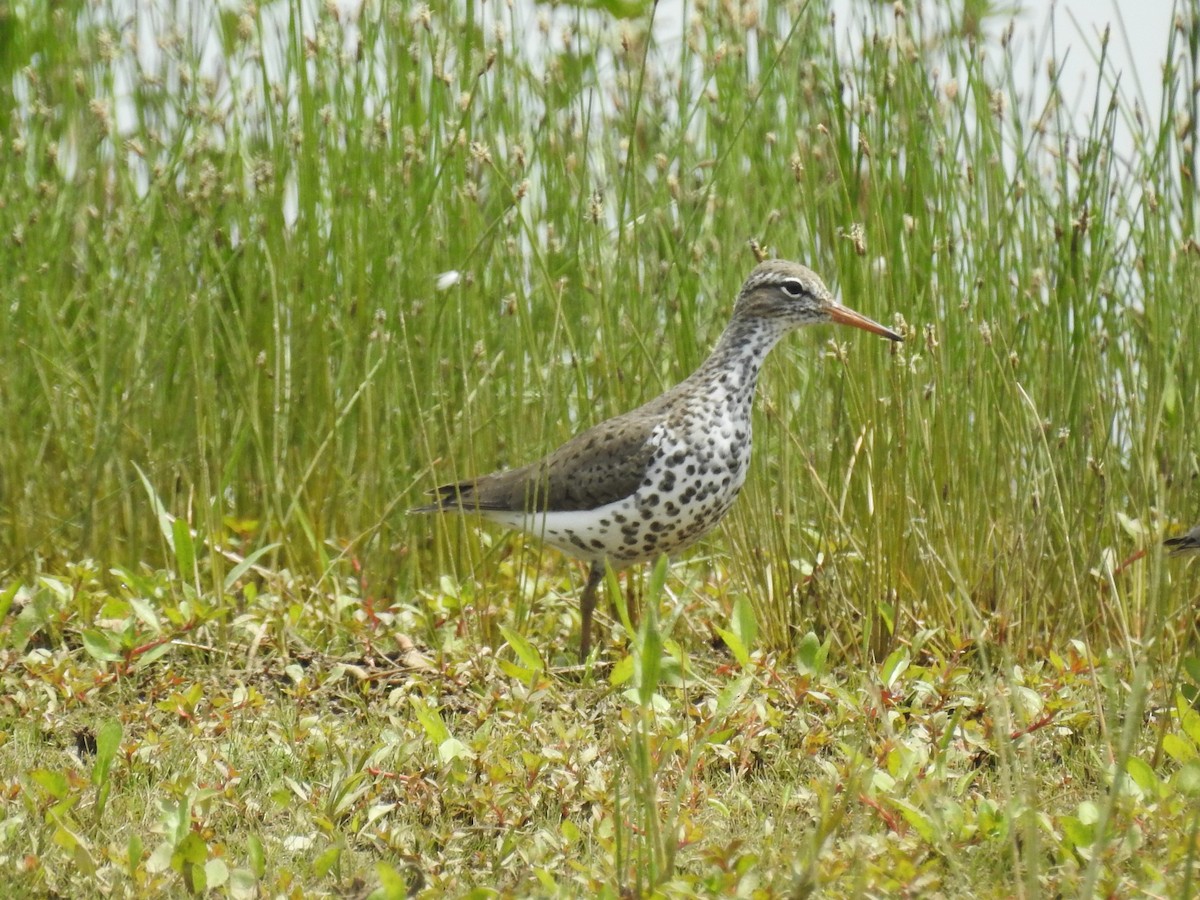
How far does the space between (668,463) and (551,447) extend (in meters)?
0.67

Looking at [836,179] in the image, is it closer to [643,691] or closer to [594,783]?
[594,783]

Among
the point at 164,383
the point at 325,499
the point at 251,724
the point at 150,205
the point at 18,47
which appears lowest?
the point at 251,724

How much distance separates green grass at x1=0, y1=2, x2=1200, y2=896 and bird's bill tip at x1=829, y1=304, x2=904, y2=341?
0.32 ft

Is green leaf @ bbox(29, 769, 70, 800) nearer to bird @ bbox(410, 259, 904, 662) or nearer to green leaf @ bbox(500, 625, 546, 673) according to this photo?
green leaf @ bbox(500, 625, 546, 673)

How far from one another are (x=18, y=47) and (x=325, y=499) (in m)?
2.61

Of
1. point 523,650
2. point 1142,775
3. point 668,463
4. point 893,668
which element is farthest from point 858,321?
point 1142,775

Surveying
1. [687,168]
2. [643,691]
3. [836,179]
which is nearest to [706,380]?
[836,179]

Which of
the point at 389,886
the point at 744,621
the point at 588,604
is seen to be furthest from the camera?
the point at 588,604

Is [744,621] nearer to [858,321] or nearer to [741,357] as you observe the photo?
[858,321]

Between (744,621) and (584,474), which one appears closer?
(744,621)

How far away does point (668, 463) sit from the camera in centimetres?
493

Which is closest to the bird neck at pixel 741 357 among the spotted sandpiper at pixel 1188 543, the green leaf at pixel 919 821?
the spotted sandpiper at pixel 1188 543

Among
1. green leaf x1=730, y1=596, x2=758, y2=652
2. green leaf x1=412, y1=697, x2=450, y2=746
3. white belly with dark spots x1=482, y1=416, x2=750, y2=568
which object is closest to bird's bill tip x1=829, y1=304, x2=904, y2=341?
white belly with dark spots x1=482, y1=416, x2=750, y2=568

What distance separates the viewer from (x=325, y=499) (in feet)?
19.6
